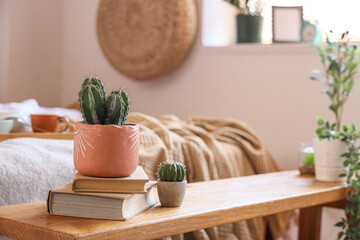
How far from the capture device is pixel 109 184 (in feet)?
3.91

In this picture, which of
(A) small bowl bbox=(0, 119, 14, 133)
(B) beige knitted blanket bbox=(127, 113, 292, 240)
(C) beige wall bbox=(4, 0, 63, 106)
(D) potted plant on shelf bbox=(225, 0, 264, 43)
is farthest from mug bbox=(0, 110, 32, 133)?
(C) beige wall bbox=(4, 0, 63, 106)

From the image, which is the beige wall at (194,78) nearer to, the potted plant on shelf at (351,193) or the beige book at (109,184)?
the potted plant on shelf at (351,193)

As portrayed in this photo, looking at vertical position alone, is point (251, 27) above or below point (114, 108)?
above

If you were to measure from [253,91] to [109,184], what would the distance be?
226cm

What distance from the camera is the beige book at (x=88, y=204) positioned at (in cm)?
118

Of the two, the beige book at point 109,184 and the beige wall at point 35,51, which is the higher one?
the beige wall at point 35,51

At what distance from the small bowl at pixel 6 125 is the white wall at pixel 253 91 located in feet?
4.23

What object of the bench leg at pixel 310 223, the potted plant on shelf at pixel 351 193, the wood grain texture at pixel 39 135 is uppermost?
the wood grain texture at pixel 39 135

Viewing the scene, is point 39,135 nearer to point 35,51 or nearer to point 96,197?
point 96,197

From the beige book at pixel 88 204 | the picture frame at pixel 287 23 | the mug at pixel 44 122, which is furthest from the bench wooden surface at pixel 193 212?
the picture frame at pixel 287 23

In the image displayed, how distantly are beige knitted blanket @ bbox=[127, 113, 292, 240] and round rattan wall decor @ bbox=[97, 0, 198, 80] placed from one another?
0.91 m

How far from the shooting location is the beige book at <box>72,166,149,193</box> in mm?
1184

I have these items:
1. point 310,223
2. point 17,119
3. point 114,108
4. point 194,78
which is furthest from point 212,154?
point 194,78

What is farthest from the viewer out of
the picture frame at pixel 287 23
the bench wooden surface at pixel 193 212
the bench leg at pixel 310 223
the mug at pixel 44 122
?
the picture frame at pixel 287 23
